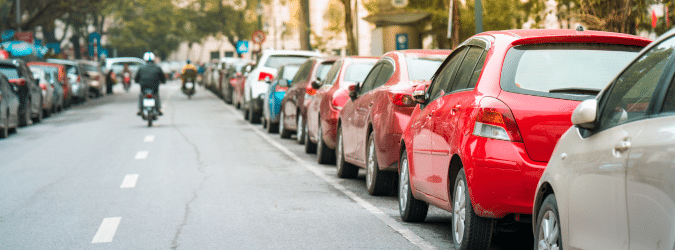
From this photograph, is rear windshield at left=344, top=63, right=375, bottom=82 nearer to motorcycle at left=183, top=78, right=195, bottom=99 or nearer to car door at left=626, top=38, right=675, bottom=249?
car door at left=626, top=38, right=675, bottom=249

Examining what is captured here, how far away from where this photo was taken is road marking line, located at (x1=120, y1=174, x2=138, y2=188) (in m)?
10.8

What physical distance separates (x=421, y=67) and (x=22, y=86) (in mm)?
14718

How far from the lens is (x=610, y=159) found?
4012mm

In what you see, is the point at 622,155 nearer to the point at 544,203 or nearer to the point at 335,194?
the point at 544,203

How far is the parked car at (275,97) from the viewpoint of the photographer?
18844 millimetres

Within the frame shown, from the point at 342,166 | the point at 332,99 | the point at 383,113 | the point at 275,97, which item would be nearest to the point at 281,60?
the point at 275,97

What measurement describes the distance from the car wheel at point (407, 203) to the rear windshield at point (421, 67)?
5.42 ft

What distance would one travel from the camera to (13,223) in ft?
26.7

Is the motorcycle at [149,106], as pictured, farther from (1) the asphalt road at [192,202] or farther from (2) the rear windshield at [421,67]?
(2) the rear windshield at [421,67]

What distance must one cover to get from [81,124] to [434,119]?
18.0 meters

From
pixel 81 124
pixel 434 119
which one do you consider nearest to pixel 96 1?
pixel 81 124

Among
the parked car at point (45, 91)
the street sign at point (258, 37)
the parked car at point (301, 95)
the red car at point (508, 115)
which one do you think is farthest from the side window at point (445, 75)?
the street sign at point (258, 37)

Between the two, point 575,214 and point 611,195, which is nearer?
point 611,195

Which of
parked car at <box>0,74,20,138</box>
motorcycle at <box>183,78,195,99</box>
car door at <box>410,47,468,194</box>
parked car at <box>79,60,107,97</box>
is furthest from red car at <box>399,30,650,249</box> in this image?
parked car at <box>79,60,107,97</box>
